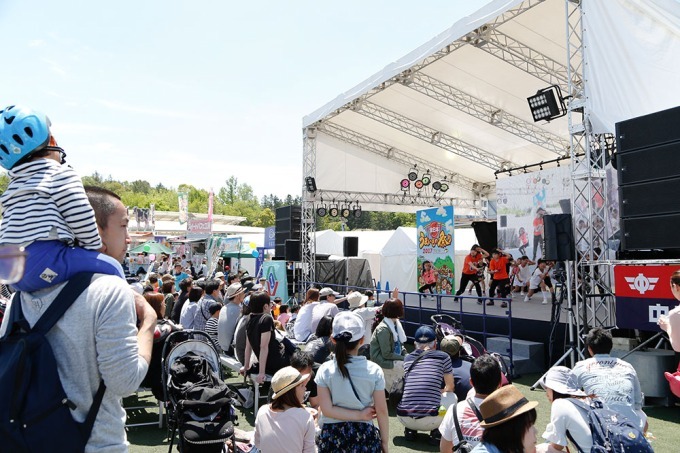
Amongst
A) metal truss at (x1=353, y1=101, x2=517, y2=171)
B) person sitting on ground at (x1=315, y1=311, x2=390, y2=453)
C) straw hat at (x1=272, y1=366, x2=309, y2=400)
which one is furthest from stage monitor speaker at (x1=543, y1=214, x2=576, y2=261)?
metal truss at (x1=353, y1=101, x2=517, y2=171)

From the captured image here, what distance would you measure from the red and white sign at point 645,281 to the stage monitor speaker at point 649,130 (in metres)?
1.55

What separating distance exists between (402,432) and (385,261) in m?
12.9

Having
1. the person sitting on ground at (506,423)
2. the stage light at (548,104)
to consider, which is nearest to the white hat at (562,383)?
the person sitting on ground at (506,423)

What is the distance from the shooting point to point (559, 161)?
16.5m

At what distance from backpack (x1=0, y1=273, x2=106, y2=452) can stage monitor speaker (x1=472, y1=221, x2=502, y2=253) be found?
764 inches

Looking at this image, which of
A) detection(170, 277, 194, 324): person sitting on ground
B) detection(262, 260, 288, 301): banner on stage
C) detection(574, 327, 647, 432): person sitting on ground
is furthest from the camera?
detection(262, 260, 288, 301): banner on stage

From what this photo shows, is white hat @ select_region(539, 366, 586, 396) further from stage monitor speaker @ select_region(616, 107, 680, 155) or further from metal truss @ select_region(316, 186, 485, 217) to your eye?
metal truss @ select_region(316, 186, 485, 217)

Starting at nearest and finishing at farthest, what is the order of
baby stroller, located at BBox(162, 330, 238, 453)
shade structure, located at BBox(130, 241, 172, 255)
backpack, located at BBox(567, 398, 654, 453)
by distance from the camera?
1. backpack, located at BBox(567, 398, 654, 453)
2. baby stroller, located at BBox(162, 330, 238, 453)
3. shade structure, located at BBox(130, 241, 172, 255)

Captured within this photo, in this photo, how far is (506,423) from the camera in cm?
215

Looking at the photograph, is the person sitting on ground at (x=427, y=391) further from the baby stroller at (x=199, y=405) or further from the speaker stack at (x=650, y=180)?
the speaker stack at (x=650, y=180)

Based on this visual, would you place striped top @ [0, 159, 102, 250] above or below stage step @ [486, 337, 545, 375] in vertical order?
above

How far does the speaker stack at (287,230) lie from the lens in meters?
17.5

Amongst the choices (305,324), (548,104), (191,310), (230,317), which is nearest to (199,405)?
(230,317)

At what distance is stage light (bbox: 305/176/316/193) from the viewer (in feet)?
58.1
